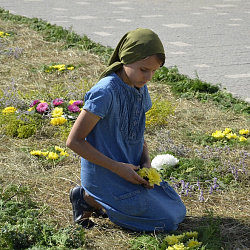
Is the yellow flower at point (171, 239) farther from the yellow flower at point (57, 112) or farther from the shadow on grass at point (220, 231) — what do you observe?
the yellow flower at point (57, 112)

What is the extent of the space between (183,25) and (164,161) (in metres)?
6.28

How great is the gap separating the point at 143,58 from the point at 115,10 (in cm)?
899

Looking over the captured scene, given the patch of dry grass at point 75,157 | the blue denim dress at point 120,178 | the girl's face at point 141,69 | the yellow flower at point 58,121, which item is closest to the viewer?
the girl's face at point 141,69

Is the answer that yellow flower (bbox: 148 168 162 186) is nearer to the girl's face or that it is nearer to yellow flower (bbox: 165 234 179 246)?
yellow flower (bbox: 165 234 179 246)

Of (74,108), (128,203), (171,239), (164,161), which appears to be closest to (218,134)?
(164,161)

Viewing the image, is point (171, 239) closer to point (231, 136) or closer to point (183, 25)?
point (231, 136)

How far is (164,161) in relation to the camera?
3.68m

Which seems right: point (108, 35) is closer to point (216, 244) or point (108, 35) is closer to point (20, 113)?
point (20, 113)

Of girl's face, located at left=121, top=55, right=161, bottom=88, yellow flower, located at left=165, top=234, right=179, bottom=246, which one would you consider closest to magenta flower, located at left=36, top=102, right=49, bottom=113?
girl's face, located at left=121, top=55, right=161, bottom=88

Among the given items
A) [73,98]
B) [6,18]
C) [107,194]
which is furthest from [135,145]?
[6,18]

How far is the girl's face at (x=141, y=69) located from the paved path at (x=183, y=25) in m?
2.88

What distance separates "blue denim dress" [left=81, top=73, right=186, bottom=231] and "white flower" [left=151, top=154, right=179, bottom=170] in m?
0.74

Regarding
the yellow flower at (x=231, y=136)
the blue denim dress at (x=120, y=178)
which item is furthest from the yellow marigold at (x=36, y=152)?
the yellow flower at (x=231, y=136)

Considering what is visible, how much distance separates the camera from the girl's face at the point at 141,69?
2.72m
